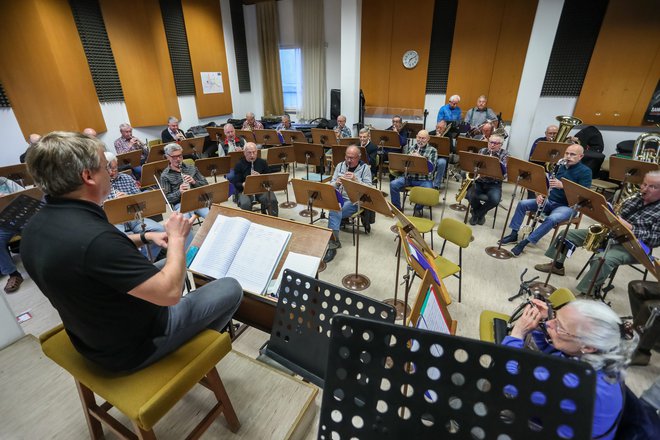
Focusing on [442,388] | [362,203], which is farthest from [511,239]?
[442,388]

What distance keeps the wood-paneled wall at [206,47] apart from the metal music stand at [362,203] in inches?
270

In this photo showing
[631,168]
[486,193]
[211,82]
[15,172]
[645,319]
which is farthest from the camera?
[211,82]

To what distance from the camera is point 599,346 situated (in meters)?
1.30

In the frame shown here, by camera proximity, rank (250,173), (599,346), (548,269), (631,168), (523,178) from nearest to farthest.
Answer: (599,346) < (548,269) < (523,178) < (631,168) < (250,173)

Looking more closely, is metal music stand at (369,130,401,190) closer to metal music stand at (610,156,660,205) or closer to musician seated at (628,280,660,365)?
metal music stand at (610,156,660,205)

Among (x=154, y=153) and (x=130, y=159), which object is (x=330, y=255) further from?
(x=130, y=159)

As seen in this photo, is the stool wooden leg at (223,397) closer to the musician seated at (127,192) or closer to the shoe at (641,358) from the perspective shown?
the musician seated at (127,192)

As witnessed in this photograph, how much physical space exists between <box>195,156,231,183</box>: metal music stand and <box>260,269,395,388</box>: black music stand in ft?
12.0

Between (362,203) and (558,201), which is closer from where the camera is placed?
(362,203)

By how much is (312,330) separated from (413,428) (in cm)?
88

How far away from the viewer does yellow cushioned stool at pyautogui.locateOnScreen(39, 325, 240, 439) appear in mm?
1266

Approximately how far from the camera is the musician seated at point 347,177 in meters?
4.22

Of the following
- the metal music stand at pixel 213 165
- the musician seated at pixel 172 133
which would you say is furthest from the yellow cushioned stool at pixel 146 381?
the musician seated at pixel 172 133

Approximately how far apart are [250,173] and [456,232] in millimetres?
3342
